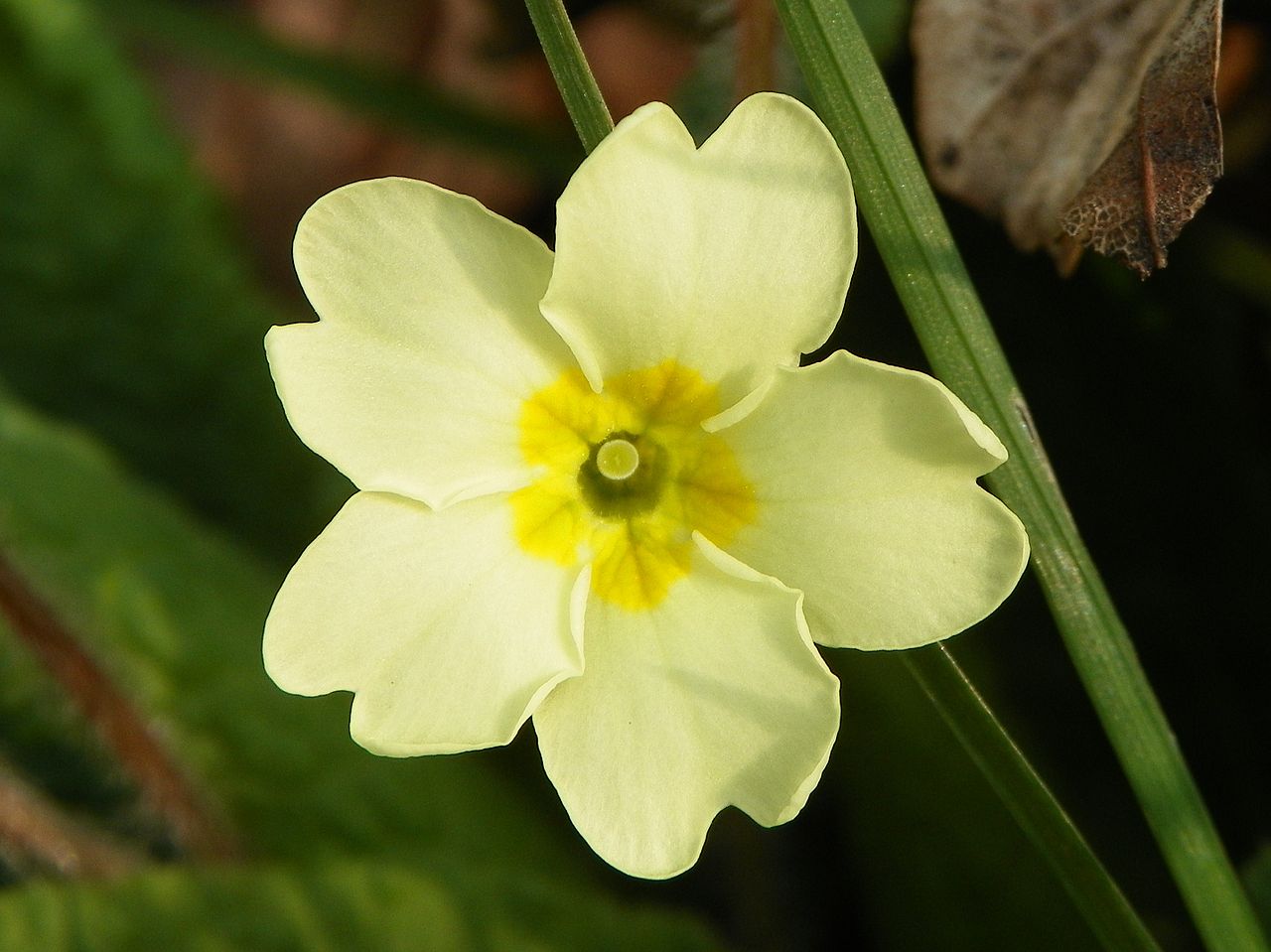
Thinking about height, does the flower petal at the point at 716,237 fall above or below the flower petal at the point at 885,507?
above

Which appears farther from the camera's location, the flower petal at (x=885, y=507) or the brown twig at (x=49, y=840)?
the brown twig at (x=49, y=840)

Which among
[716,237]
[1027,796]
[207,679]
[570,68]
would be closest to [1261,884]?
[1027,796]

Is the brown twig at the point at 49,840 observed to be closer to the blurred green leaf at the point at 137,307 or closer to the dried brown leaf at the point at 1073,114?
the blurred green leaf at the point at 137,307

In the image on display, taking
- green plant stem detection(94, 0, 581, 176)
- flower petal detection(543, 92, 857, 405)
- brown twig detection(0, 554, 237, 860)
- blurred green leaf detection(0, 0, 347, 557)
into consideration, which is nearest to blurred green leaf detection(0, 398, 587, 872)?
brown twig detection(0, 554, 237, 860)

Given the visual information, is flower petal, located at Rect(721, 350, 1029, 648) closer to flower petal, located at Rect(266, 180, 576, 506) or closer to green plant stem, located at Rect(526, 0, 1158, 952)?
green plant stem, located at Rect(526, 0, 1158, 952)

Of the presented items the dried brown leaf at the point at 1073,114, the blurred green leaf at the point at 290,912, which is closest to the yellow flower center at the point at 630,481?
the dried brown leaf at the point at 1073,114

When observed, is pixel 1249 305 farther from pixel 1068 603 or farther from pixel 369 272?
pixel 369 272
